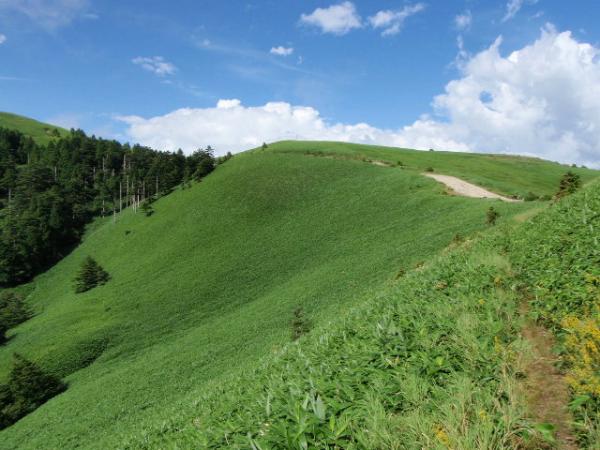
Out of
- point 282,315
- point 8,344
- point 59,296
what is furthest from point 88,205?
point 282,315

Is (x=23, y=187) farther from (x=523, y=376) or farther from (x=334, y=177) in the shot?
(x=523, y=376)

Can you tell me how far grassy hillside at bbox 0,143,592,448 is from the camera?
1022 inches

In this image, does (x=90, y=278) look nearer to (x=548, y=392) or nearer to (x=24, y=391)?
(x=24, y=391)

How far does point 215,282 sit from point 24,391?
21.3m

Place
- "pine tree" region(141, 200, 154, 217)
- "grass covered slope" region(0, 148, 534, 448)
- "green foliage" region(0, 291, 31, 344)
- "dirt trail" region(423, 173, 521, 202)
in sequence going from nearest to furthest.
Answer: "grass covered slope" region(0, 148, 534, 448), "dirt trail" region(423, 173, 521, 202), "green foliage" region(0, 291, 31, 344), "pine tree" region(141, 200, 154, 217)

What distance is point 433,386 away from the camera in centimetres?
502

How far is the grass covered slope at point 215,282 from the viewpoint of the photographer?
26.5 meters

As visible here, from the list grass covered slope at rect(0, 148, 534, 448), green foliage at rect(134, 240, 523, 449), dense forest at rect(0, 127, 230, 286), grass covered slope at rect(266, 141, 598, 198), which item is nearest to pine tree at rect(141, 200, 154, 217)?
grass covered slope at rect(0, 148, 534, 448)

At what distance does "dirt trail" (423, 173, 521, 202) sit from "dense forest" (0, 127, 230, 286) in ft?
181

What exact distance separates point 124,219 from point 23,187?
5133cm

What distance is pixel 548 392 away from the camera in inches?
190

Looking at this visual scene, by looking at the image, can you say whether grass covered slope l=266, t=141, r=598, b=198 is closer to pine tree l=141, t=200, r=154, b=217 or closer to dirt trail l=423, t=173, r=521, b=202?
dirt trail l=423, t=173, r=521, b=202

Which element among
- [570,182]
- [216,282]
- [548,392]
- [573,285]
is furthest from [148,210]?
[548,392]

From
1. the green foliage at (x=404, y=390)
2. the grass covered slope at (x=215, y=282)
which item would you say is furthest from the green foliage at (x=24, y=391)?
the green foliage at (x=404, y=390)
